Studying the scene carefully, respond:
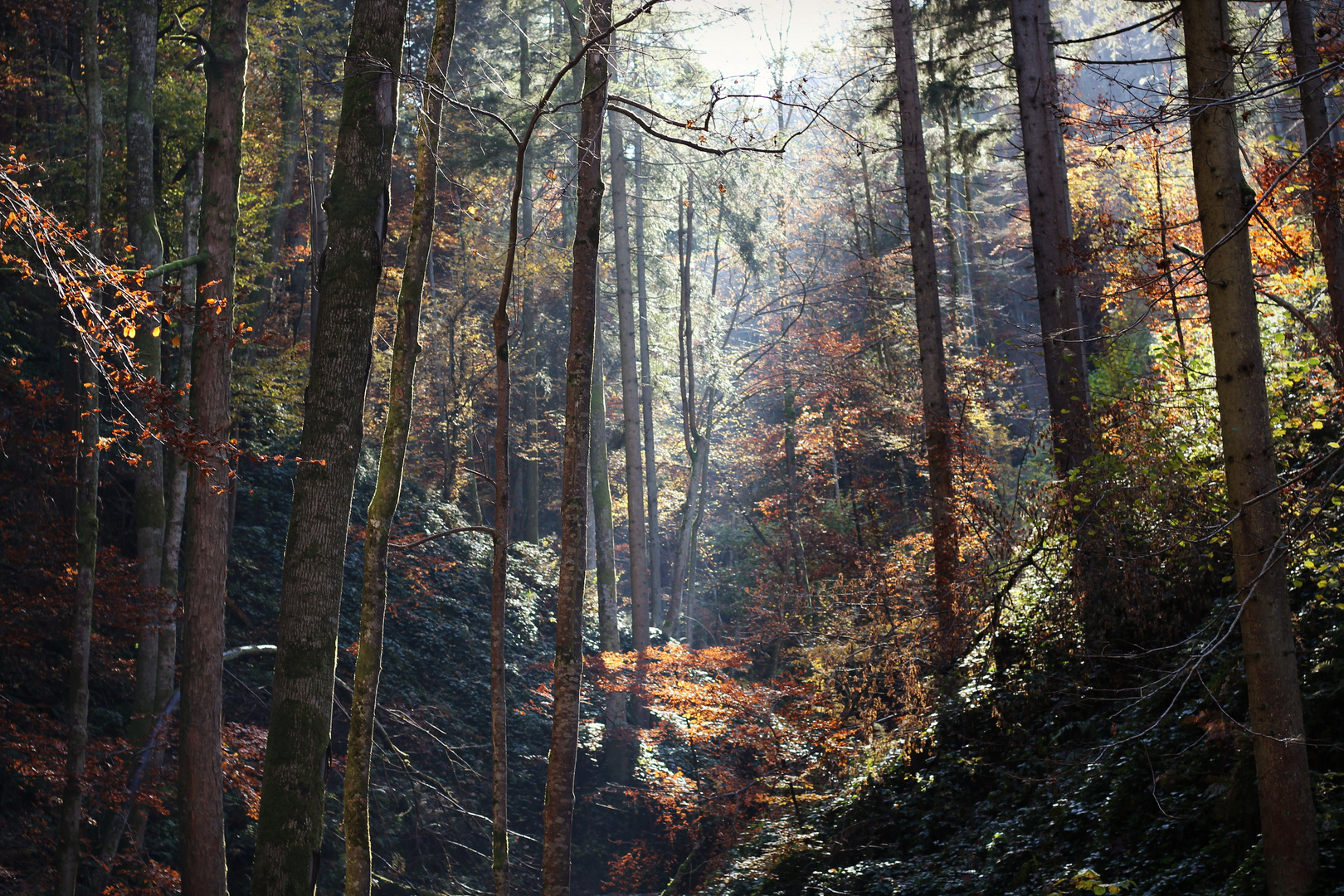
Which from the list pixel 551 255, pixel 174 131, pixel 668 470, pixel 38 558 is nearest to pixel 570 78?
pixel 551 255

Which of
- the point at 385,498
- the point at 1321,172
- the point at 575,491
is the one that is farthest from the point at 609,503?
the point at 1321,172

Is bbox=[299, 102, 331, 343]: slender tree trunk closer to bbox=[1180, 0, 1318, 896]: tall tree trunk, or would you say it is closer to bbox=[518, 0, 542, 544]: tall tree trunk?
bbox=[518, 0, 542, 544]: tall tree trunk

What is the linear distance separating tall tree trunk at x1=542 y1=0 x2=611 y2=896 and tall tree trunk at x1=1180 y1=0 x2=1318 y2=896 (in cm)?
416

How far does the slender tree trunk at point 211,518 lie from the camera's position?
23.8 feet

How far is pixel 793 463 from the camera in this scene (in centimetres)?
2358

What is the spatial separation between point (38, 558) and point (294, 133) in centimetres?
1042

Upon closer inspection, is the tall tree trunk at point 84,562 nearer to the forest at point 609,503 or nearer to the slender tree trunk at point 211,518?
the forest at point 609,503

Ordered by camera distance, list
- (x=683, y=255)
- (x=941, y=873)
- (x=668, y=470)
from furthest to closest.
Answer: (x=668, y=470) < (x=683, y=255) < (x=941, y=873)

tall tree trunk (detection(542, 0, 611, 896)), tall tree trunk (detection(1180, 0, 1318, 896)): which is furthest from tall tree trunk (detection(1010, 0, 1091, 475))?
tall tree trunk (detection(1180, 0, 1318, 896))

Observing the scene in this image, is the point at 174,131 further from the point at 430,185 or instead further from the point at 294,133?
the point at 430,185

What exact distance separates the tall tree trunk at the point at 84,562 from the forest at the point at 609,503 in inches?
1.7

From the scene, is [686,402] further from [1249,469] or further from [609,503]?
[1249,469]

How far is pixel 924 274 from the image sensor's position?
38.5ft

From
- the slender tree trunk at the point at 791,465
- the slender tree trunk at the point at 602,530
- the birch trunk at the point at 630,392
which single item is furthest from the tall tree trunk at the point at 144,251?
the slender tree trunk at the point at 791,465
